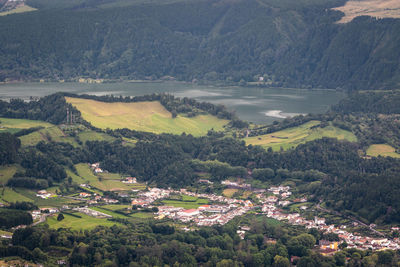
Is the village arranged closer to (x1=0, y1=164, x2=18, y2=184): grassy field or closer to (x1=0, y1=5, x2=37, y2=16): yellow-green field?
(x1=0, y1=164, x2=18, y2=184): grassy field

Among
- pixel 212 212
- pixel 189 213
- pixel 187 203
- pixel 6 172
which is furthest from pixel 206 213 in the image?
pixel 6 172

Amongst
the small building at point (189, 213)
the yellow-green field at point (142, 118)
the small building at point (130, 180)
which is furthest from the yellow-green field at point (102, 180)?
the yellow-green field at point (142, 118)

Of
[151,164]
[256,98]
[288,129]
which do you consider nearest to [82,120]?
[151,164]

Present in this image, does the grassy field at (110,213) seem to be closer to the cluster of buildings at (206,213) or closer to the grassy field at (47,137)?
the cluster of buildings at (206,213)

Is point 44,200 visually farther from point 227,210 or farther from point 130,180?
point 227,210

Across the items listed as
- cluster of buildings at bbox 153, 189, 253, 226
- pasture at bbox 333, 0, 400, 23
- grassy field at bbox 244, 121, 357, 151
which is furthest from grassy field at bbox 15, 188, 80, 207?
pasture at bbox 333, 0, 400, 23
